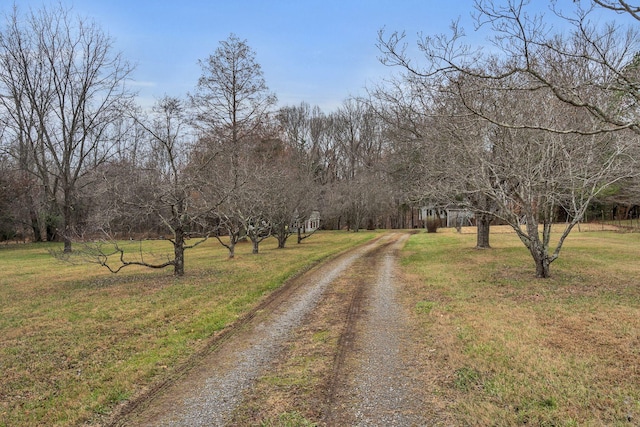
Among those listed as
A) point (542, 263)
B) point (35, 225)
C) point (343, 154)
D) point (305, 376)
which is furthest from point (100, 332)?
point (343, 154)

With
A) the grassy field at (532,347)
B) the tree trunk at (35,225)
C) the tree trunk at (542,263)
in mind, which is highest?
the tree trunk at (35,225)

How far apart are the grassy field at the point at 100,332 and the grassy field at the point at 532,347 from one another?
10.3ft

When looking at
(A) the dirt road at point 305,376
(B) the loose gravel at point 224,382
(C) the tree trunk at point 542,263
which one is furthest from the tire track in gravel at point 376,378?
(C) the tree trunk at point 542,263

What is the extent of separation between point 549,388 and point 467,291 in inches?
184

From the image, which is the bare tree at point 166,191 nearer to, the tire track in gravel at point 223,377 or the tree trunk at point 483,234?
the tire track in gravel at point 223,377

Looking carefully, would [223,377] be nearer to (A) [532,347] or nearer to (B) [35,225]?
(A) [532,347]

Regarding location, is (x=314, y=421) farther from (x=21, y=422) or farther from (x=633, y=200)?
(x=633, y=200)

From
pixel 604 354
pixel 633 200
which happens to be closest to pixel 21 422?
pixel 604 354

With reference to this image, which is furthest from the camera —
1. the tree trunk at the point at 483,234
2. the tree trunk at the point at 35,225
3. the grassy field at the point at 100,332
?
the tree trunk at the point at 35,225

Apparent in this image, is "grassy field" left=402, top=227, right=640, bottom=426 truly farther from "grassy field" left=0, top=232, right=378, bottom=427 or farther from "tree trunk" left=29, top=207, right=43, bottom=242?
"tree trunk" left=29, top=207, right=43, bottom=242

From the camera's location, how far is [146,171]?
11.1 meters

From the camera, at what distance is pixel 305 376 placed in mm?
4008

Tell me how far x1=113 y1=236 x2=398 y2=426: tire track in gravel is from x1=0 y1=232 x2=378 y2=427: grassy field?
13.8 inches

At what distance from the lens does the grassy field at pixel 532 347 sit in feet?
10.6
